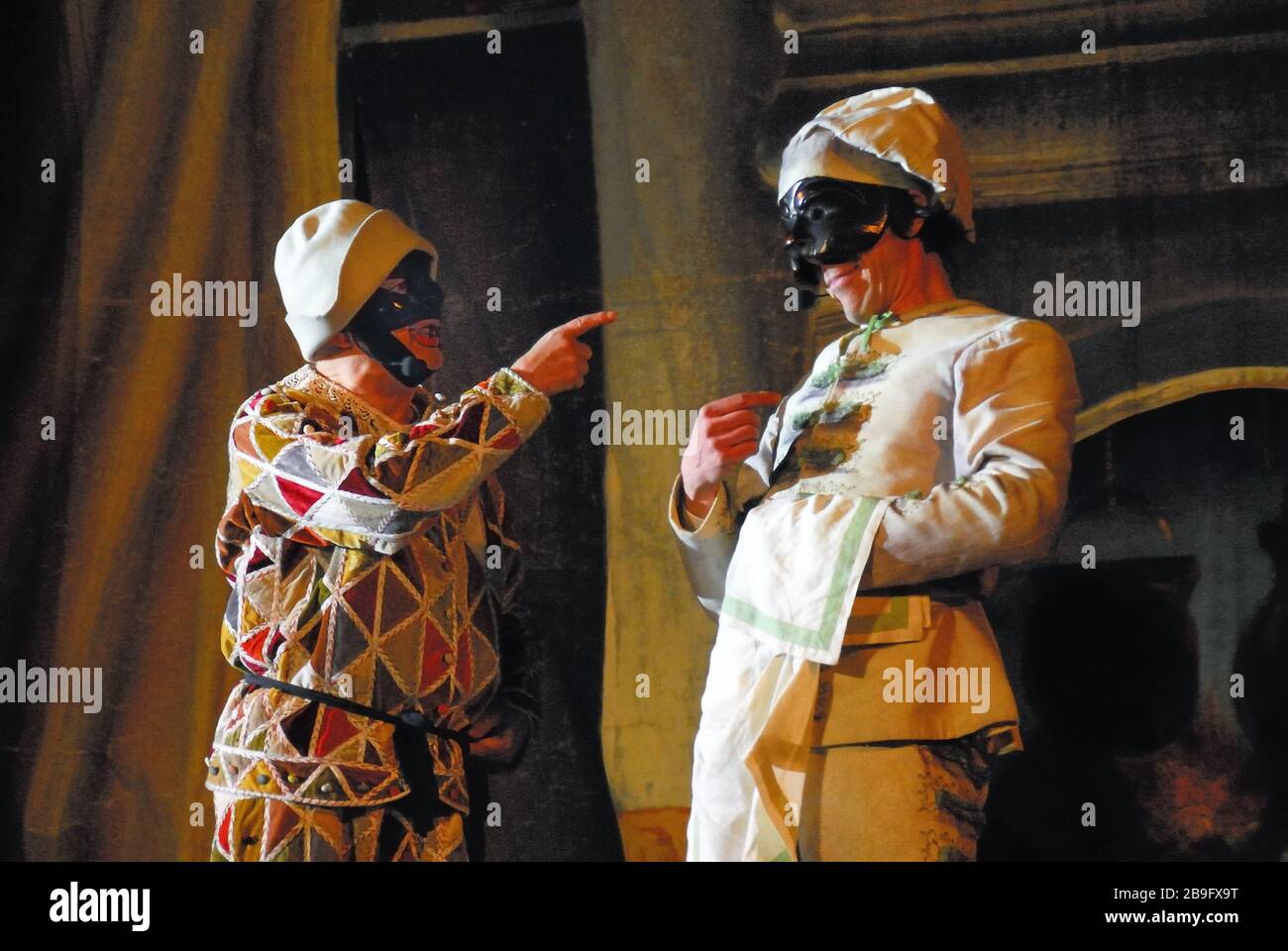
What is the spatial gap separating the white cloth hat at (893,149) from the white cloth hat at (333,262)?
0.85 m

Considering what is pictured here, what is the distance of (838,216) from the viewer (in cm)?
352

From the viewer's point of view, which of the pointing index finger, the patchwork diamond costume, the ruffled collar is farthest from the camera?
the pointing index finger

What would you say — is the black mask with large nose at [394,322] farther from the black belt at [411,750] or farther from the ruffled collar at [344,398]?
the black belt at [411,750]

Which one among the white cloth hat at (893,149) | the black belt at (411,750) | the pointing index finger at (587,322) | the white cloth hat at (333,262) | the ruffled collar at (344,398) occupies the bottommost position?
the black belt at (411,750)

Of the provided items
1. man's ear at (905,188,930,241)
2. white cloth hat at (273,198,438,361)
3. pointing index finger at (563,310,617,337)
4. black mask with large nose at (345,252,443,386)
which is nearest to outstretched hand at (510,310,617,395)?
pointing index finger at (563,310,617,337)

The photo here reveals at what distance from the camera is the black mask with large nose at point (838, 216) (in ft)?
11.5

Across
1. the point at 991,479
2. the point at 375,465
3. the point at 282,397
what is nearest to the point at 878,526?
the point at 991,479

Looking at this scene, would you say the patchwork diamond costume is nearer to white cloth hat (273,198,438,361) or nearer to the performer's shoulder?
the performer's shoulder

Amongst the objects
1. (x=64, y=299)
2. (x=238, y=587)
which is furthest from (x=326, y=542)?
(x=64, y=299)

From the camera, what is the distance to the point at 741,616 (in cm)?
356

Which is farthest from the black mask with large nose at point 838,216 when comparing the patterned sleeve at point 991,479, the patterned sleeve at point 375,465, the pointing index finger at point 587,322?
the patterned sleeve at point 375,465

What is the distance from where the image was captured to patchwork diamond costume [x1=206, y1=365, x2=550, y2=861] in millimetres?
3326

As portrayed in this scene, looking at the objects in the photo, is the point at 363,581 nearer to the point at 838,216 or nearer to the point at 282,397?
the point at 282,397

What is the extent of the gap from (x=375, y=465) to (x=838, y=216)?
106cm
